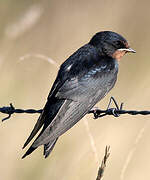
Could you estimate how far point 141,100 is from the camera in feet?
18.7

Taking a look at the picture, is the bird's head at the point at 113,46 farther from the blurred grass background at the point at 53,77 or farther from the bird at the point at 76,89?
the blurred grass background at the point at 53,77

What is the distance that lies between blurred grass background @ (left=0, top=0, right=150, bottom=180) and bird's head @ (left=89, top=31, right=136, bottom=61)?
0.38 meters

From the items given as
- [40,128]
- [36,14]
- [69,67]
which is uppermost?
[36,14]

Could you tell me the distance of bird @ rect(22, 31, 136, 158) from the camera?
4.56 meters

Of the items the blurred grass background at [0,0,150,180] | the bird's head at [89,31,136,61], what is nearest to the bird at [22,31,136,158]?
the bird's head at [89,31,136,61]

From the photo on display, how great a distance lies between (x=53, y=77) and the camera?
6.15 meters

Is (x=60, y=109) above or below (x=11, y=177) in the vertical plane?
above

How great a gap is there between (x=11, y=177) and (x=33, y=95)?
753 mm

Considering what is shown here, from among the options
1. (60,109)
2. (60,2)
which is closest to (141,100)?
(60,109)

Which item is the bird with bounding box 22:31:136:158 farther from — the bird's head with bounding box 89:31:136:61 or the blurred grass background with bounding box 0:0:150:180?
the blurred grass background with bounding box 0:0:150:180

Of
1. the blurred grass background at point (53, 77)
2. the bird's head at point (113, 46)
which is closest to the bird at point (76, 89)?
the bird's head at point (113, 46)

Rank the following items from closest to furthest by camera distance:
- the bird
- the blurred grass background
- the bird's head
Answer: the bird
the blurred grass background
the bird's head

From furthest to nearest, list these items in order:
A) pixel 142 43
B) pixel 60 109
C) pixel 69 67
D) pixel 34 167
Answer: pixel 142 43 < pixel 34 167 < pixel 69 67 < pixel 60 109

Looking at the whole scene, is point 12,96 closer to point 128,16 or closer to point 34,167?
point 34,167
